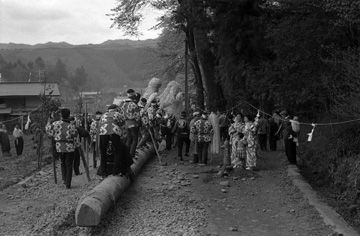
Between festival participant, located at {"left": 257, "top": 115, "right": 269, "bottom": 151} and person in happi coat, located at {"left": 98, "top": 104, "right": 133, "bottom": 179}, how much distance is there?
912 centimetres

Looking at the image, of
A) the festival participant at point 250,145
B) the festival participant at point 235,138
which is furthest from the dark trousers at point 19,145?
the festival participant at point 250,145

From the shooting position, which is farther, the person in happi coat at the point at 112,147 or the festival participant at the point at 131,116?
the festival participant at the point at 131,116

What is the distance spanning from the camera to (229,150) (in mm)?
15906

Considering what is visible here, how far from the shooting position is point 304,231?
916 centimetres

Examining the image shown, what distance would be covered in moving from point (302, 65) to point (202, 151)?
4.68 m

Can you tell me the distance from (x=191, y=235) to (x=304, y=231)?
2080 mm

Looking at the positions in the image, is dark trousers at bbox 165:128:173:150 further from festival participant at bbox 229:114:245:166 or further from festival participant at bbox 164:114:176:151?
festival participant at bbox 229:114:245:166

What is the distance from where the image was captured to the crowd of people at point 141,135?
12.1 metres

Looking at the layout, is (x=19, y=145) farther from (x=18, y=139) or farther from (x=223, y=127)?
(x=223, y=127)

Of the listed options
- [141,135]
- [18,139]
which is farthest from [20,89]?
[141,135]

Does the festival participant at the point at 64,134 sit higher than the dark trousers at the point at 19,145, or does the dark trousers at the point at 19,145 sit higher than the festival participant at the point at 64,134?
the festival participant at the point at 64,134

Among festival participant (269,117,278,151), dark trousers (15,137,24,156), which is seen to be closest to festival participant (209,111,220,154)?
festival participant (269,117,278,151)

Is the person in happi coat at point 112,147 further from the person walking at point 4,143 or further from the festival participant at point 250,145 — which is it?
the person walking at point 4,143

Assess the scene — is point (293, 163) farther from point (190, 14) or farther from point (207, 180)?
point (190, 14)
